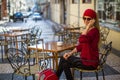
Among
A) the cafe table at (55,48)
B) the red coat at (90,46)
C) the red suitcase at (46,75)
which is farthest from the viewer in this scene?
the cafe table at (55,48)

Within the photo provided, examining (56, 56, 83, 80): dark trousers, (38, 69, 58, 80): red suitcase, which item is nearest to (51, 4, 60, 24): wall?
(56, 56, 83, 80): dark trousers

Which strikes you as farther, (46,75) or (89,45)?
(89,45)

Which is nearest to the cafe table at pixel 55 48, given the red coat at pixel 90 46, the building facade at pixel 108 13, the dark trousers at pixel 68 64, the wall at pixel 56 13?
the dark trousers at pixel 68 64

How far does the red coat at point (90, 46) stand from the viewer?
5582 millimetres

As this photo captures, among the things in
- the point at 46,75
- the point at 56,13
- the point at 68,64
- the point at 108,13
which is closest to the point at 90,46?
the point at 68,64

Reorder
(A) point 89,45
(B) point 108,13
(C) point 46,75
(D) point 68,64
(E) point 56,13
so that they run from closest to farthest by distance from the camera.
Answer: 1. (C) point 46,75
2. (A) point 89,45
3. (D) point 68,64
4. (B) point 108,13
5. (E) point 56,13

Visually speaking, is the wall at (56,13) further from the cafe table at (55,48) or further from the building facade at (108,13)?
the cafe table at (55,48)

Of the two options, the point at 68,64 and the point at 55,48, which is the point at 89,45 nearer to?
the point at 68,64

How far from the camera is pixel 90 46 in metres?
5.61

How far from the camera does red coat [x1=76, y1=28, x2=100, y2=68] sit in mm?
5582

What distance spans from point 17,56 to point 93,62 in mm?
1522

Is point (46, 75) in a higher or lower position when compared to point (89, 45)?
lower

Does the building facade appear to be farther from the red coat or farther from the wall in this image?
the wall

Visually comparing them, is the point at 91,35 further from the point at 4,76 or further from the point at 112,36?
the point at 112,36
